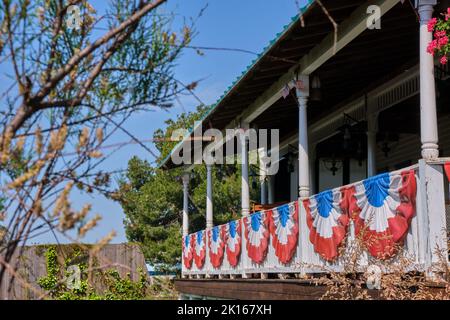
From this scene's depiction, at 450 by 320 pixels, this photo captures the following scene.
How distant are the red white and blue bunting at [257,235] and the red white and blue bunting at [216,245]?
1729 millimetres

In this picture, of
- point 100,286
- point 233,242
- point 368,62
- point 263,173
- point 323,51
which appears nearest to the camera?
point 323,51

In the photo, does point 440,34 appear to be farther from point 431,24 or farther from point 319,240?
point 319,240

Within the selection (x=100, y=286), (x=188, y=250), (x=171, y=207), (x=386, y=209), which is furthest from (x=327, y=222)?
(x=171, y=207)

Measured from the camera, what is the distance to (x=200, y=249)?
16000 millimetres

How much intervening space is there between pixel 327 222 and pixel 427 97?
8.05 feet

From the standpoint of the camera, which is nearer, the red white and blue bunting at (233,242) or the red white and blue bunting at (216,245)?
the red white and blue bunting at (233,242)

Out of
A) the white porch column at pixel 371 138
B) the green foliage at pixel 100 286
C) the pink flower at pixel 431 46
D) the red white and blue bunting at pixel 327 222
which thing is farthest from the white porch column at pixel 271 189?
the pink flower at pixel 431 46

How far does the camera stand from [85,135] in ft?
8.93

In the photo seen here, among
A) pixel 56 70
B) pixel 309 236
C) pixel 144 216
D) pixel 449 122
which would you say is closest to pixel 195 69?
pixel 56 70

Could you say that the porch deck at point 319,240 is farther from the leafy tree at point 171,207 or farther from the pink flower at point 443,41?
the leafy tree at point 171,207

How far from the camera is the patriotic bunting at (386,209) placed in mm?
6305

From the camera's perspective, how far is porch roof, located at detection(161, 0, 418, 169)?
8500mm

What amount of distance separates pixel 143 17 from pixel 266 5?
561 millimetres

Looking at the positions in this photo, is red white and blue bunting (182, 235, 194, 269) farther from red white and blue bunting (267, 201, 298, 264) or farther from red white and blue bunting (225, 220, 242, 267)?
red white and blue bunting (267, 201, 298, 264)
